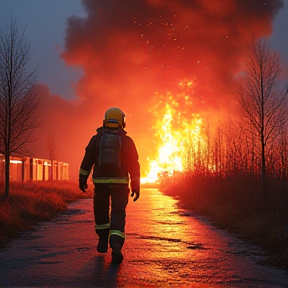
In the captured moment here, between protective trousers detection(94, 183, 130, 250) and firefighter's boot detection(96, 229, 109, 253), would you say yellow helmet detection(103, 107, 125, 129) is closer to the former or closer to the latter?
protective trousers detection(94, 183, 130, 250)

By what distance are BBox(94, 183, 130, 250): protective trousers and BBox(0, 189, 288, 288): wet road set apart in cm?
33

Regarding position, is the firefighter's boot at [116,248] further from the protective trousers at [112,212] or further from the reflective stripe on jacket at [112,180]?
the reflective stripe on jacket at [112,180]

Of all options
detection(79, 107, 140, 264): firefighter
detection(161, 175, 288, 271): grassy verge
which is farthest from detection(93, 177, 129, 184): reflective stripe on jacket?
detection(161, 175, 288, 271): grassy verge

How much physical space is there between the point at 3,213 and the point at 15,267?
5232mm

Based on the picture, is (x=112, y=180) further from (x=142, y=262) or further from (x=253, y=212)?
(x=253, y=212)

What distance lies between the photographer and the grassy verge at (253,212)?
24.5 ft

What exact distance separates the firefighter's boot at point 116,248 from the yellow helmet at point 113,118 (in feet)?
5.49

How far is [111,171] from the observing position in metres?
6.57

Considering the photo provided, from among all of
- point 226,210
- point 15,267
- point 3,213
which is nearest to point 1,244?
point 15,267

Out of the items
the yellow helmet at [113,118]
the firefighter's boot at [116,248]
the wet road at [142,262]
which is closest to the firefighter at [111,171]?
the yellow helmet at [113,118]

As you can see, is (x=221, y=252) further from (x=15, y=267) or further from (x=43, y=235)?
(x=43, y=235)

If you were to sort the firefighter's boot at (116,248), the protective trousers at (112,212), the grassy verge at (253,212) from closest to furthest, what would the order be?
the firefighter's boot at (116,248), the protective trousers at (112,212), the grassy verge at (253,212)

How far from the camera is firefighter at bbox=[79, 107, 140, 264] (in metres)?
6.49

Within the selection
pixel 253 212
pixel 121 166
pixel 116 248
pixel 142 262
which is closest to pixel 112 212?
pixel 116 248
